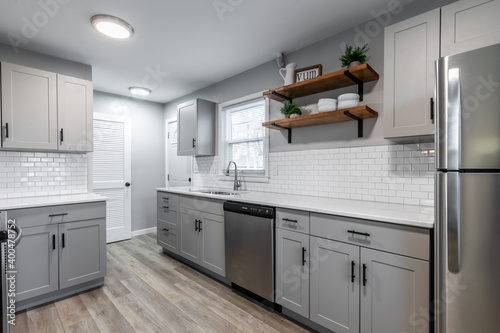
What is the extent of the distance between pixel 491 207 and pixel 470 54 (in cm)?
72

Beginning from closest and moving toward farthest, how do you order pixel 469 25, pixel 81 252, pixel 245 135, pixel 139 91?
pixel 469 25, pixel 81 252, pixel 245 135, pixel 139 91

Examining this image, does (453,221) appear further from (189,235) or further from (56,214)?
(56,214)

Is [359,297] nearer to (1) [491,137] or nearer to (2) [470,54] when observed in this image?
(1) [491,137]

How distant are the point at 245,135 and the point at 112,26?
1.91 meters

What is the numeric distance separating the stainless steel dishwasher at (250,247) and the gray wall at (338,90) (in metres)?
0.95

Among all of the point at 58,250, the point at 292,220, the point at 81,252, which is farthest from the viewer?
the point at 81,252

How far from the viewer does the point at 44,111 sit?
8.89 feet

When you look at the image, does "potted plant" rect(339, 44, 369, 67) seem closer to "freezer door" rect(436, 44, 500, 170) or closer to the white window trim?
"freezer door" rect(436, 44, 500, 170)

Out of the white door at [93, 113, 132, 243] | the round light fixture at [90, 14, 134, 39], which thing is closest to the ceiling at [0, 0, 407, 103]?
the round light fixture at [90, 14, 134, 39]

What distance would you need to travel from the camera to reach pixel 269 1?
2.04 m

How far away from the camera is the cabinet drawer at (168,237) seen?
3.40 metres

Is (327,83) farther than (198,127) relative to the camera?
No

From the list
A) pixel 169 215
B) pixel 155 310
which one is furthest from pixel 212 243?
pixel 169 215

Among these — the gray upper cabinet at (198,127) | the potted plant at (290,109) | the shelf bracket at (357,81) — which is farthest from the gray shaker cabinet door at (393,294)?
the gray upper cabinet at (198,127)
